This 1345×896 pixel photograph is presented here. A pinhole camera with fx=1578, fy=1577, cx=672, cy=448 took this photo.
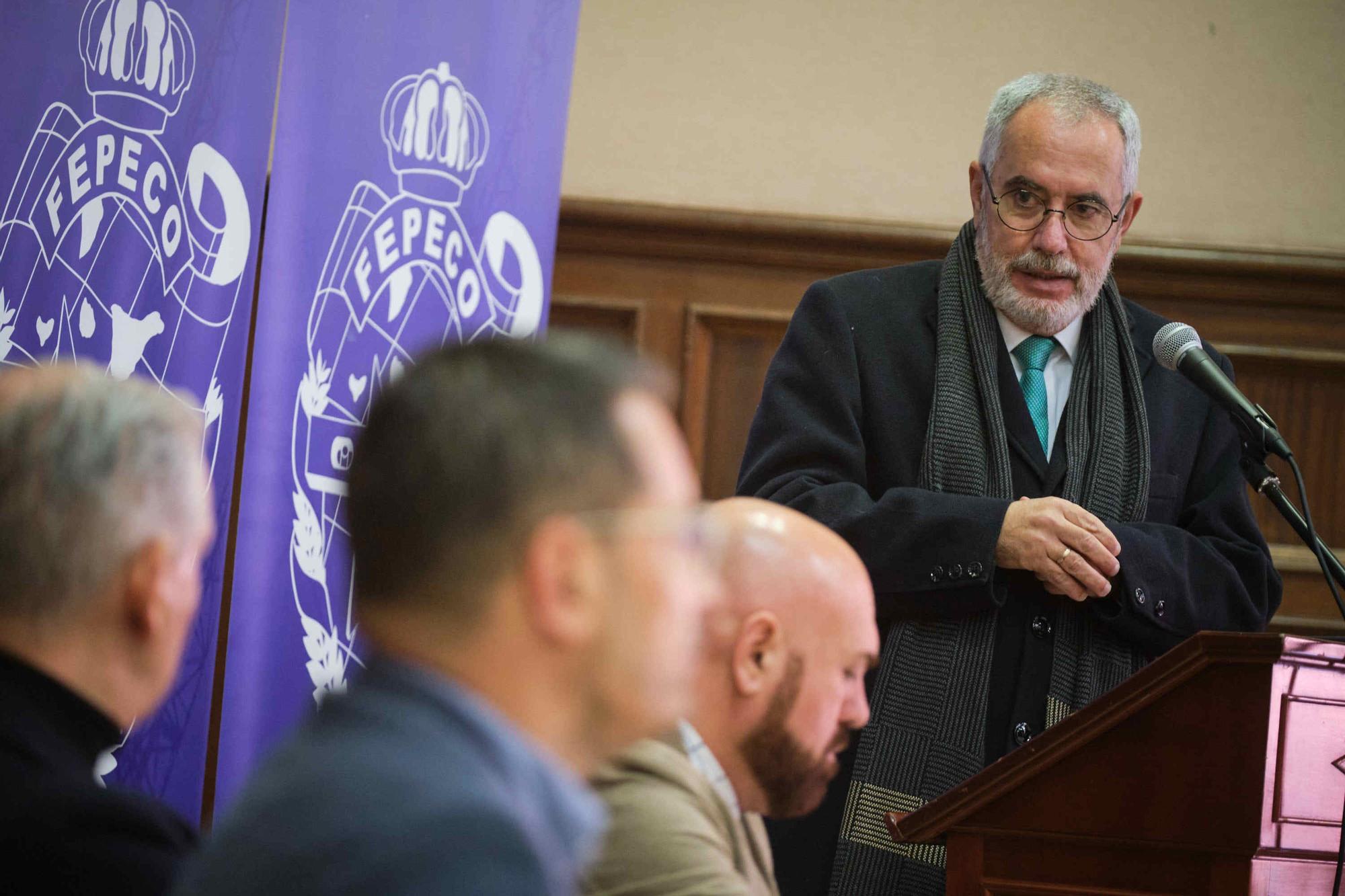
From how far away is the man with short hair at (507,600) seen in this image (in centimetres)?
77

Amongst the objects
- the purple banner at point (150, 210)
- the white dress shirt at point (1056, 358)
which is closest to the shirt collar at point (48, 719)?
the purple banner at point (150, 210)

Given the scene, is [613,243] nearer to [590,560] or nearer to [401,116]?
[401,116]

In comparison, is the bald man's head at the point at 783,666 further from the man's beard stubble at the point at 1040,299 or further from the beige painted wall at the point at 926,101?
the beige painted wall at the point at 926,101

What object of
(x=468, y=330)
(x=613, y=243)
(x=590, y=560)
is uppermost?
(x=613, y=243)

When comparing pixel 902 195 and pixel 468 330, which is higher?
pixel 902 195

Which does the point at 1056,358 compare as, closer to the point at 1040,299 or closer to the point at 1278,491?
the point at 1040,299

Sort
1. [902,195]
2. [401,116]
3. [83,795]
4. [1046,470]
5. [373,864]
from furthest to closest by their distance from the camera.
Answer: [902,195], [401,116], [1046,470], [83,795], [373,864]

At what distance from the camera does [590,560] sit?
83 cm

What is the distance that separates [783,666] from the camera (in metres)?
1.32

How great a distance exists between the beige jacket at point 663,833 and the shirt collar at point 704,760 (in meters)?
0.04

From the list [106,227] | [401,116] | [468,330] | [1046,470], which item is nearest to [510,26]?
[401,116]

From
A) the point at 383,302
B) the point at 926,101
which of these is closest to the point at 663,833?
the point at 383,302

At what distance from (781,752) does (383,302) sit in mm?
1827

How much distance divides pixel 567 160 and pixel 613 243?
0.26m
